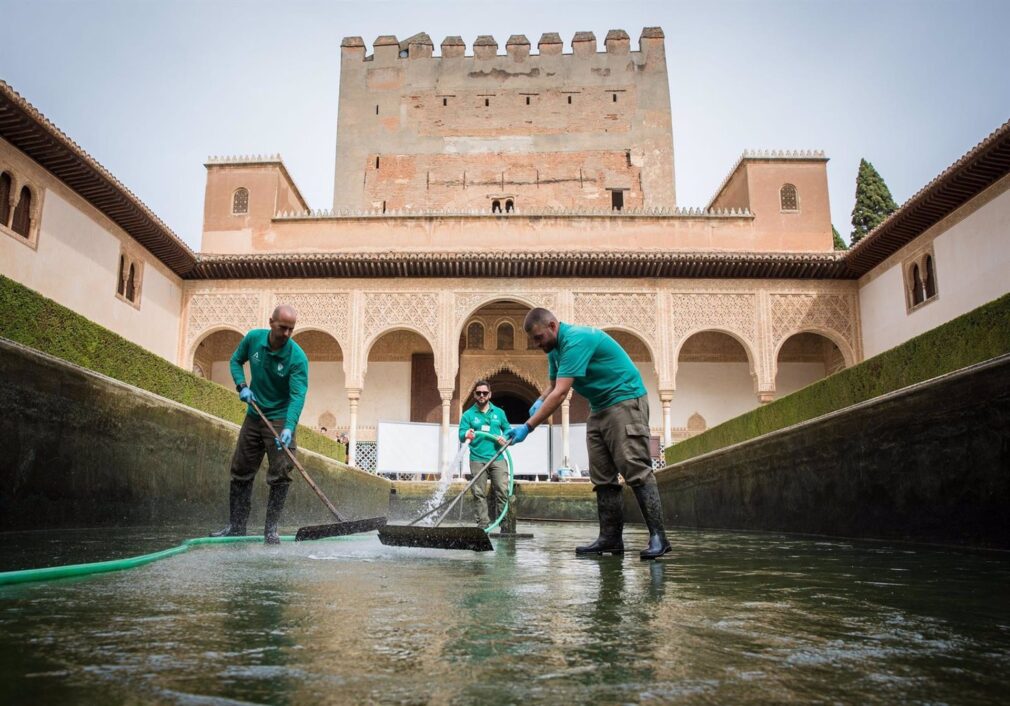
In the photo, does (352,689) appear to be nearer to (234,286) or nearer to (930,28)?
(930,28)

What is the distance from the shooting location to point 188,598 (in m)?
2.08

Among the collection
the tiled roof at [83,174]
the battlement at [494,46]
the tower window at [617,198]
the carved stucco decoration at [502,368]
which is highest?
the battlement at [494,46]

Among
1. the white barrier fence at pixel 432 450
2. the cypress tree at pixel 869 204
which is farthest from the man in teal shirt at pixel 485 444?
the cypress tree at pixel 869 204

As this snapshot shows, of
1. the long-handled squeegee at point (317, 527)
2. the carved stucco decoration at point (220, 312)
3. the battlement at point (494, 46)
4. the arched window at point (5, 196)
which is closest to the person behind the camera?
the long-handled squeegee at point (317, 527)

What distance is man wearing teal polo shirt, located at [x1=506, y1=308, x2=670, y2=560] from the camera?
423 cm

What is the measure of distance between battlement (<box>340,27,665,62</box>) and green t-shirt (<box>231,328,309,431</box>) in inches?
1063

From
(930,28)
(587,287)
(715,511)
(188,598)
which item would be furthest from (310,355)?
(188,598)

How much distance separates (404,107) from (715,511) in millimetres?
23873

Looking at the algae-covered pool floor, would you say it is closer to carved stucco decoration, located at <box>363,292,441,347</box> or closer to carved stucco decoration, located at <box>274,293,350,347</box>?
carved stucco decoration, located at <box>363,292,441,347</box>

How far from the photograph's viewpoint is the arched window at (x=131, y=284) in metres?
17.9

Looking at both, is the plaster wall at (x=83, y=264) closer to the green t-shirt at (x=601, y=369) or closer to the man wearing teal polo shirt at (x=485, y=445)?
the man wearing teal polo shirt at (x=485, y=445)

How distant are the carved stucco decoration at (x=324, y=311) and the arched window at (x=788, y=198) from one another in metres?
12.9

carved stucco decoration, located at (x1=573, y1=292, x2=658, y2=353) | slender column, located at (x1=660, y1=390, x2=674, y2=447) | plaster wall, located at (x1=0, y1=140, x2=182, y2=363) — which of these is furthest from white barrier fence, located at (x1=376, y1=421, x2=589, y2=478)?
plaster wall, located at (x1=0, y1=140, x2=182, y2=363)

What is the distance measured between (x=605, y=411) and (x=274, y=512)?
2399 millimetres
